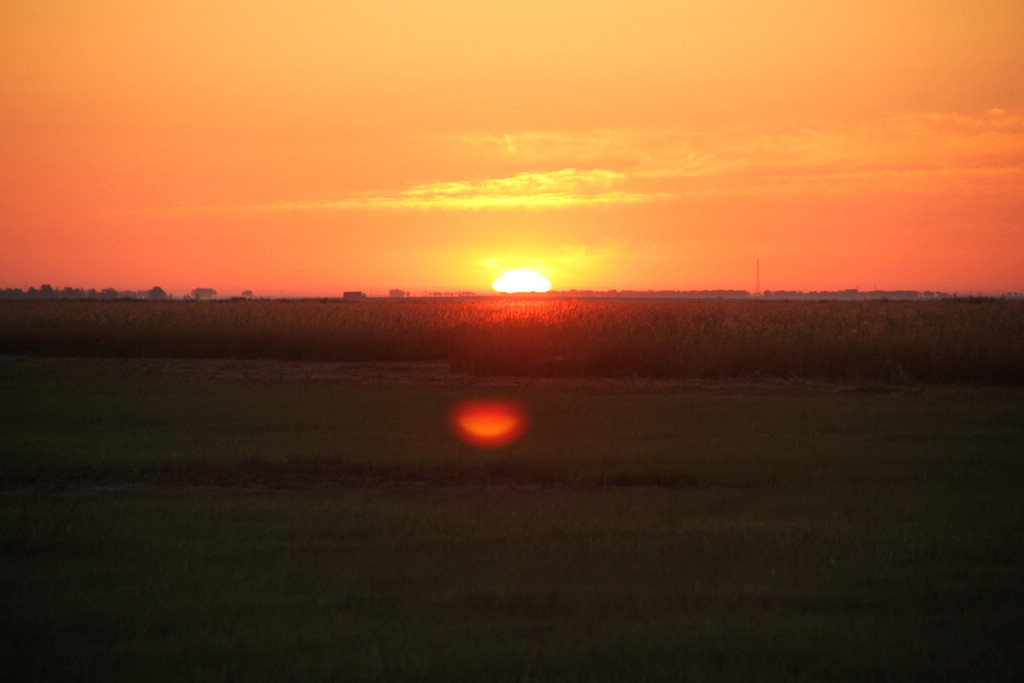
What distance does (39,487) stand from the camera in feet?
35.1

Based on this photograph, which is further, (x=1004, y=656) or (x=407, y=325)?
(x=407, y=325)

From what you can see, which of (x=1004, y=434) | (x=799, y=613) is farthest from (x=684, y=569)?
(x=1004, y=434)

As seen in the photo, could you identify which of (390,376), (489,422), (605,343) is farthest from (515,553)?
(605,343)

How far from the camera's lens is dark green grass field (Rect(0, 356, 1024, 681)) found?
5.32 m

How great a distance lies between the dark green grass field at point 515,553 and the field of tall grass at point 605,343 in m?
10.1

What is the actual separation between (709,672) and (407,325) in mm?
33930

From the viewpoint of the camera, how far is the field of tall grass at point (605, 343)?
84.0 ft

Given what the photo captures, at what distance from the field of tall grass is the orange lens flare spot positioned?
327 inches

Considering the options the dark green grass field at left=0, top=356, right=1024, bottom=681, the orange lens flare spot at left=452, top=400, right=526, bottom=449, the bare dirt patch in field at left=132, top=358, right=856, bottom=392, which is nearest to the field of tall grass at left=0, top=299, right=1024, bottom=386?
the bare dirt patch in field at left=132, top=358, right=856, bottom=392

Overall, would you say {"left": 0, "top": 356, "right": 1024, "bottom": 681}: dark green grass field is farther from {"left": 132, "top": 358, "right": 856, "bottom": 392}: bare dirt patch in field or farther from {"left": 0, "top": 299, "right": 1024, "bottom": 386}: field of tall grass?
{"left": 0, "top": 299, "right": 1024, "bottom": 386}: field of tall grass

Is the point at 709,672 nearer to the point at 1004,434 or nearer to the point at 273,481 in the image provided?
the point at 273,481

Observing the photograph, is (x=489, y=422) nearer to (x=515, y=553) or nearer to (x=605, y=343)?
(x=515, y=553)

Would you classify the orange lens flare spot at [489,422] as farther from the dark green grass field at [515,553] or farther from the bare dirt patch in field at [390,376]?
the bare dirt patch in field at [390,376]

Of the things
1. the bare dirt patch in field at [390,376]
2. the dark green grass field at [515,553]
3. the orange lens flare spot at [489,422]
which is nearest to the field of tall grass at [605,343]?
the bare dirt patch in field at [390,376]
